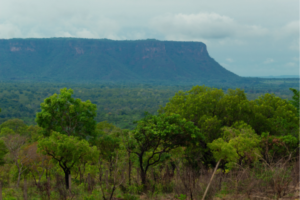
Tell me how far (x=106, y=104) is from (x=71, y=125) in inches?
4277

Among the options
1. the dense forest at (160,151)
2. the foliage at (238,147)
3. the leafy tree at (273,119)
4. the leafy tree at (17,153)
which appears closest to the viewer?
the dense forest at (160,151)

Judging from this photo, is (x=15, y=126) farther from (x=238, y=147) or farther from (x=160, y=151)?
(x=238, y=147)

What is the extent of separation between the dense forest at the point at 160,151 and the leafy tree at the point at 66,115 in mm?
77

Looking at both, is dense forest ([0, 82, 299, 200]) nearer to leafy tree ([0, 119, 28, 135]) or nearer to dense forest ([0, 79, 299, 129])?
leafy tree ([0, 119, 28, 135])

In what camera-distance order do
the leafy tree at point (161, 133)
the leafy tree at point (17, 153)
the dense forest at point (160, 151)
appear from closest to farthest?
1. the dense forest at point (160, 151)
2. the leafy tree at point (161, 133)
3. the leafy tree at point (17, 153)

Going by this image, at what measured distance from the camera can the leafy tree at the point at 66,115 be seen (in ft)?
64.6

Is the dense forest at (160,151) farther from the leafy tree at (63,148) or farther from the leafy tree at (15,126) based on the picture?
the leafy tree at (15,126)

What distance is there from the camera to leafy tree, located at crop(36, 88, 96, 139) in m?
19.7

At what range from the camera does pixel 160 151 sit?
685 inches

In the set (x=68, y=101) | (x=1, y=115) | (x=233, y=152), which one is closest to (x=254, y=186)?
(x=233, y=152)

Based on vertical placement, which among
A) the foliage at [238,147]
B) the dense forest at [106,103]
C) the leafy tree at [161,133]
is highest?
the leafy tree at [161,133]

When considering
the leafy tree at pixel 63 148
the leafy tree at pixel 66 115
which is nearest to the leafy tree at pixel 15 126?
the leafy tree at pixel 66 115

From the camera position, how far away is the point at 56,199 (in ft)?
41.4

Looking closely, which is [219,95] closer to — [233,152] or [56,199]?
[233,152]
